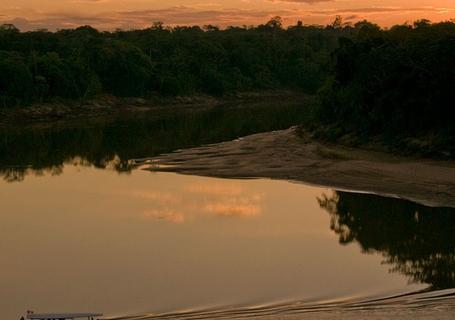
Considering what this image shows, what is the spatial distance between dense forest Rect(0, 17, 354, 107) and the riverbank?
71.8 inches

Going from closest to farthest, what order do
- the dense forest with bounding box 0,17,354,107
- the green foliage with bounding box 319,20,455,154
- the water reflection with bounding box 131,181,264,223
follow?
the water reflection with bounding box 131,181,264,223 → the green foliage with bounding box 319,20,455,154 → the dense forest with bounding box 0,17,354,107

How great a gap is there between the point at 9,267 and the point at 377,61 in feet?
94.3

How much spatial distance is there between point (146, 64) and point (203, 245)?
89.5 metres

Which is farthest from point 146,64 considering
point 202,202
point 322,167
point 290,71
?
point 202,202

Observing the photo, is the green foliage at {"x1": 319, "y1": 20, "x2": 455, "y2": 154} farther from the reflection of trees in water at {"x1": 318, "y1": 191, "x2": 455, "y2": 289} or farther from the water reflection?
the water reflection

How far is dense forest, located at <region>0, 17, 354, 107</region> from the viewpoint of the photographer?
89000mm

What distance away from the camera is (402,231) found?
25266 mm

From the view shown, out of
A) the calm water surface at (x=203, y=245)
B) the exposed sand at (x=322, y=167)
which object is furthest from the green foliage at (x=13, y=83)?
the calm water surface at (x=203, y=245)

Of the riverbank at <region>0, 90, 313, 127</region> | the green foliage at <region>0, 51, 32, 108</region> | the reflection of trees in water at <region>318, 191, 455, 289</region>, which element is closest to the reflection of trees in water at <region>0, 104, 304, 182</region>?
the riverbank at <region>0, 90, 313, 127</region>

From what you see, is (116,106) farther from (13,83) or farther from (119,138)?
(119,138)

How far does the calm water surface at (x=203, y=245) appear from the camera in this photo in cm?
1809

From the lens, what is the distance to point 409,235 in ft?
80.7

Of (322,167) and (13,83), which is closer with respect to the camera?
(322,167)

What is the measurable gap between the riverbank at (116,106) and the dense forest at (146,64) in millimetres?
1824
